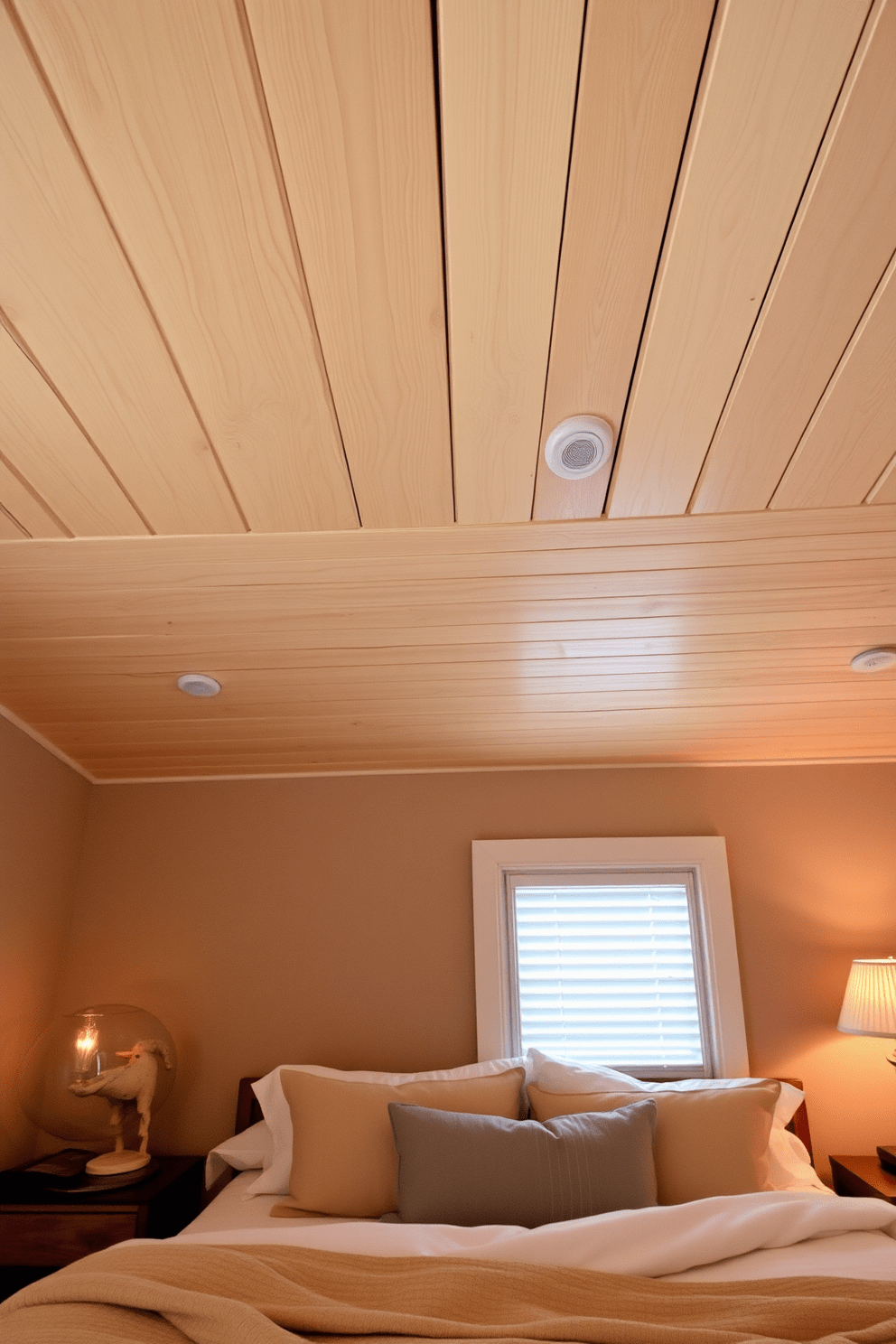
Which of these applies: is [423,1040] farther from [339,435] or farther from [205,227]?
[205,227]

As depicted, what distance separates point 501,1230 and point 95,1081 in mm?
1466

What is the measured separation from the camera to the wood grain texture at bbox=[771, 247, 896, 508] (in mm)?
1574

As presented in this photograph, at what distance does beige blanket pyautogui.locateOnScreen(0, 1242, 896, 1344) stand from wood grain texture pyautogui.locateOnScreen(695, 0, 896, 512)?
1.64 meters

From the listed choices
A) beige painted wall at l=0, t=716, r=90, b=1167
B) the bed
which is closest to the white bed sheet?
the bed

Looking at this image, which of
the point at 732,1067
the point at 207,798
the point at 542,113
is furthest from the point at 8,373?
the point at 732,1067

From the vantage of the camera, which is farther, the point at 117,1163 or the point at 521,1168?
the point at 117,1163

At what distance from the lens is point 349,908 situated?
11.0 feet

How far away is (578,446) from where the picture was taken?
184 centimetres

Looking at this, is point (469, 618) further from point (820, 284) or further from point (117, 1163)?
Result: point (117, 1163)

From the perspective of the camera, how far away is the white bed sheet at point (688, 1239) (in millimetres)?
1832

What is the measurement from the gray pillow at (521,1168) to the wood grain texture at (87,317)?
178 cm

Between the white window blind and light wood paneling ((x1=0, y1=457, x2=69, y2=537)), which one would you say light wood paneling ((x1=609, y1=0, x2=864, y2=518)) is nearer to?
light wood paneling ((x1=0, y1=457, x2=69, y2=537))

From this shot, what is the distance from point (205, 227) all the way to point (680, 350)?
88 centimetres

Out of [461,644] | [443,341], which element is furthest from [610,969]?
[443,341]
